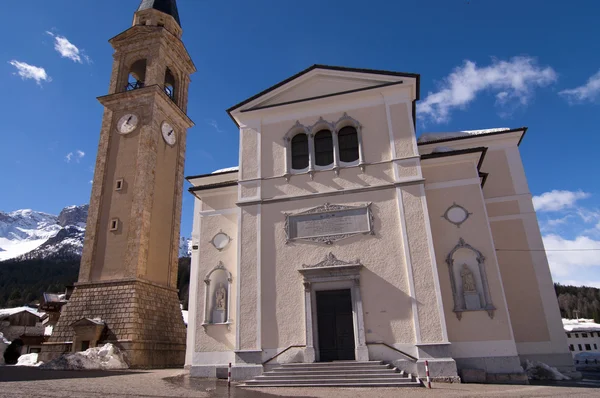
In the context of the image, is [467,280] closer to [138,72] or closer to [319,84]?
[319,84]

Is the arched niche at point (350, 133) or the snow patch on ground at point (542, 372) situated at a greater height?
the arched niche at point (350, 133)

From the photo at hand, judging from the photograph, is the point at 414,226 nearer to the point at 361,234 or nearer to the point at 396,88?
the point at 361,234

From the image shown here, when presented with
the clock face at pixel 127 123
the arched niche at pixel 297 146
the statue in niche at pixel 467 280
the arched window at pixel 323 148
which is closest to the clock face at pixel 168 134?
the clock face at pixel 127 123

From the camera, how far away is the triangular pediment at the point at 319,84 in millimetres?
16422

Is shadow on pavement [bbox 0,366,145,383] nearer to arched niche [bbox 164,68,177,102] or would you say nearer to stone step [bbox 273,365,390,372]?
stone step [bbox 273,365,390,372]

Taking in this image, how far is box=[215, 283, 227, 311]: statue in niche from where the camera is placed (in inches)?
603

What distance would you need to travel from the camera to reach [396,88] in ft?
52.9

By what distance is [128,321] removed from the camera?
22141 mm

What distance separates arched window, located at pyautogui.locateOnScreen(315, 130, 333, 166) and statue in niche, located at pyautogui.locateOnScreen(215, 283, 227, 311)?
6.18m

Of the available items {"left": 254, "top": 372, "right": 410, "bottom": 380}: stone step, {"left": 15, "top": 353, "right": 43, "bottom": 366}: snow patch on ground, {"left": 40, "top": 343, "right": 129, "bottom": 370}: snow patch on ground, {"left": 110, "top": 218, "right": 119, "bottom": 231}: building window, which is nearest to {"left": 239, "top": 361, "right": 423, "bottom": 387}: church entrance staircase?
{"left": 254, "top": 372, "right": 410, "bottom": 380}: stone step

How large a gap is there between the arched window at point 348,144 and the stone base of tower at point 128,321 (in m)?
15.0

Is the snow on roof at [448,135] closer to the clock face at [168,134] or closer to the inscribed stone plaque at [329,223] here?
the inscribed stone plaque at [329,223]

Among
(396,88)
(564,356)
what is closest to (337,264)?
(396,88)

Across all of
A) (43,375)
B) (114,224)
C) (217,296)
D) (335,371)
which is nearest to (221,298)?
(217,296)
